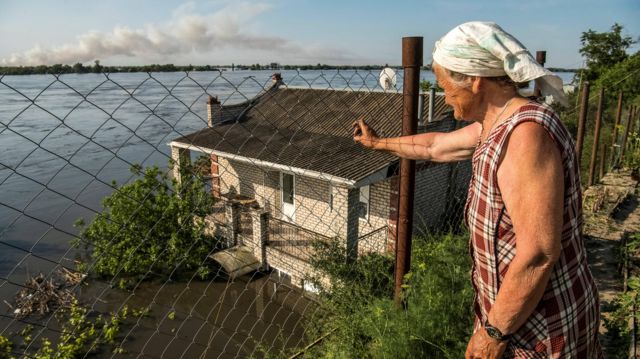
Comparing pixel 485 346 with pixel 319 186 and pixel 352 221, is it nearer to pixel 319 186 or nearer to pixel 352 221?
pixel 352 221

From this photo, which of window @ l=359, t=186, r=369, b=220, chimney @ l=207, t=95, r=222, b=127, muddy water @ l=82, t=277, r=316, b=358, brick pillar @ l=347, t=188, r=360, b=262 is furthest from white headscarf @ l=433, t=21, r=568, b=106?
chimney @ l=207, t=95, r=222, b=127

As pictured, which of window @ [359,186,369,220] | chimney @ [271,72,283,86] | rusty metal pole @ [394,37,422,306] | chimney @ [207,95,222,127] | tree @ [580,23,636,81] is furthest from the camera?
tree @ [580,23,636,81]

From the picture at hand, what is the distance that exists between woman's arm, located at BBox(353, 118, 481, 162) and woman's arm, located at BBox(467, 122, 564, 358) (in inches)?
26.4

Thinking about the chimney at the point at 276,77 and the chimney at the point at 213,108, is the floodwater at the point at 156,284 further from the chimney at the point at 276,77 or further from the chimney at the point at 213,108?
the chimney at the point at 213,108

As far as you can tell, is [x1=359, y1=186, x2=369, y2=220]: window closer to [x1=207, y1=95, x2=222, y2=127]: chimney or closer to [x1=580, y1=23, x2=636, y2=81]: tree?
[x1=207, y1=95, x2=222, y2=127]: chimney

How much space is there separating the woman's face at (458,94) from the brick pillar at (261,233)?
970 centimetres

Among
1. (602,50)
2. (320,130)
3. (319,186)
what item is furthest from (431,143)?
(602,50)

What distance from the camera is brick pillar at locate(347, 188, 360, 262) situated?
8734mm

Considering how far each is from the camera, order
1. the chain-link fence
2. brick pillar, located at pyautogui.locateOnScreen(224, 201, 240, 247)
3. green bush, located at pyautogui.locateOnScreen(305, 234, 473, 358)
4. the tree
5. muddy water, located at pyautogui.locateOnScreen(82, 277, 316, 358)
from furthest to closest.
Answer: the tree → brick pillar, located at pyautogui.locateOnScreen(224, 201, 240, 247) → muddy water, located at pyautogui.locateOnScreen(82, 277, 316, 358) → the chain-link fence → green bush, located at pyautogui.locateOnScreen(305, 234, 473, 358)

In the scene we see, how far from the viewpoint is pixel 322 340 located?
9.59 feet

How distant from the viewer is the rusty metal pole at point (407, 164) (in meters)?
2.16

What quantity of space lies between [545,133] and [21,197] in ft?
76.1

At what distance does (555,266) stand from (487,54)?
0.69 meters

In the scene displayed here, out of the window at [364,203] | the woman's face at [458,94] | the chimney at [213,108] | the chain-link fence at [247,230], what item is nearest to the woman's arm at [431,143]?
the woman's face at [458,94]
